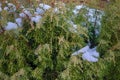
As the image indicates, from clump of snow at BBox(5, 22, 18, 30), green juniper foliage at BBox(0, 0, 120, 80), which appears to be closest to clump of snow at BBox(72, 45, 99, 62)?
green juniper foliage at BBox(0, 0, 120, 80)

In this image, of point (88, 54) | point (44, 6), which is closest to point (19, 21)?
point (44, 6)

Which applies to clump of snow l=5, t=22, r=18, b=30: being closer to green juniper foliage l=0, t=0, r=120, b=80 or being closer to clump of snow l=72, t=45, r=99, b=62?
green juniper foliage l=0, t=0, r=120, b=80

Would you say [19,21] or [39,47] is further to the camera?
[19,21]

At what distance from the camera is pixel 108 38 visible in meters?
2.28

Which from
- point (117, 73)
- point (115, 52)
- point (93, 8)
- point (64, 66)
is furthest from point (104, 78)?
point (93, 8)

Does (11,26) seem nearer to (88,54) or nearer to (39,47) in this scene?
(39,47)

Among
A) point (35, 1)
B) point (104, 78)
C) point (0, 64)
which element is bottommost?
point (104, 78)

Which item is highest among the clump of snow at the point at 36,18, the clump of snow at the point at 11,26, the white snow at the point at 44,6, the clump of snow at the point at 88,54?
the white snow at the point at 44,6

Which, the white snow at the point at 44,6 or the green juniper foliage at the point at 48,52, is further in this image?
the white snow at the point at 44,6

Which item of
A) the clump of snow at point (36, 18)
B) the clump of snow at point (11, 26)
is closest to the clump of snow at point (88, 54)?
the clump of snow at point (36, 18)

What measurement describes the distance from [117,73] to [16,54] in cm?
85

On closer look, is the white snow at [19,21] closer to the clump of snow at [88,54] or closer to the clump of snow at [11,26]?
the clump of snow at [11,26]

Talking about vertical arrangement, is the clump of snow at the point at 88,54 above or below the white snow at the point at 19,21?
below

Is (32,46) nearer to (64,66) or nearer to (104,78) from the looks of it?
(64,66)
